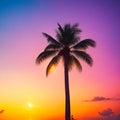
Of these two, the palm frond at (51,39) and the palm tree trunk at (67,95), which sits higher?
the palm frond at (51,39)

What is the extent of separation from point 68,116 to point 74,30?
40.4 feet

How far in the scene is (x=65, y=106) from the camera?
175 feet

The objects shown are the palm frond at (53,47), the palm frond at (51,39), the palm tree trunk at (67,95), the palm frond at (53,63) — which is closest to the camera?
the palm tree trunk at (67,95)

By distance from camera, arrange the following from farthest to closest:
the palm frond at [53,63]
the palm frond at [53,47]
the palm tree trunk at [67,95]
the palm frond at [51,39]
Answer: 1. the palm frond at [51,39]
2. the palm frond at [53,47]
3. the palm frond at [53,63]
4. the palm tree trunk at [67,95]

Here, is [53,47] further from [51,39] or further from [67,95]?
[67,95]

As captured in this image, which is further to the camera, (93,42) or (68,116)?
(93,42)

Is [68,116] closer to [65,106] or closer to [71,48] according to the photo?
[65,106]

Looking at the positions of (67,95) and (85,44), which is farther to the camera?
(85,44)

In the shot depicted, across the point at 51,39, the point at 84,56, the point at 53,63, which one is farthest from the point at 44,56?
the point at 84,56

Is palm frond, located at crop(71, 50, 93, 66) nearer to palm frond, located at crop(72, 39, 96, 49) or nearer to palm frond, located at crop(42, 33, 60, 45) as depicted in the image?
palm frond, located at crop(72, 39, 96, 49)

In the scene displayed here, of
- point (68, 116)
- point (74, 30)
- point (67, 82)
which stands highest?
point (74, 30)

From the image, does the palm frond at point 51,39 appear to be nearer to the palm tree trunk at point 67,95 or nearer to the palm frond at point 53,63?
the palm frond at point 53,63

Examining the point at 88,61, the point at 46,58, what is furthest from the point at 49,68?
the point at 88,61

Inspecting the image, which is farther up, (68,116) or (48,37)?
(48,37)
